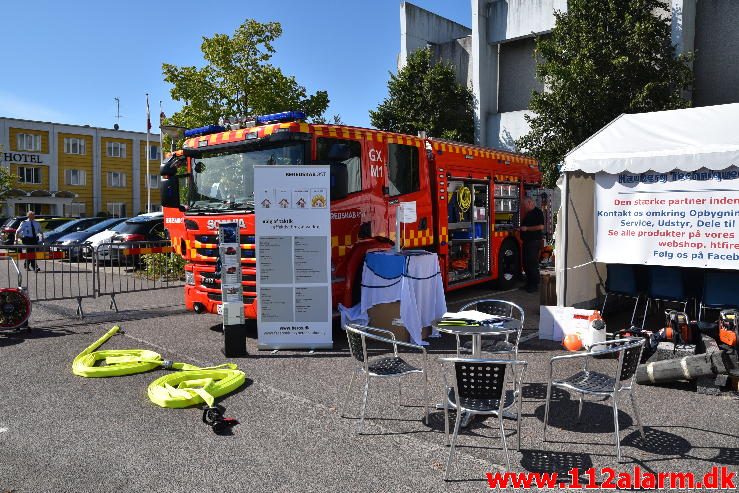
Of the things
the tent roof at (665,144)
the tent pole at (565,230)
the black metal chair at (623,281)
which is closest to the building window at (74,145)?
the tent pole at (565,230)

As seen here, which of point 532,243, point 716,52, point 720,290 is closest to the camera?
point 720,290

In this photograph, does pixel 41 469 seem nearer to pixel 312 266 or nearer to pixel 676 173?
pixel 312 266

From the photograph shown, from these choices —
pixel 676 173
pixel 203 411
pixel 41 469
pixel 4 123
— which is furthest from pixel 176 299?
pixel 4 123

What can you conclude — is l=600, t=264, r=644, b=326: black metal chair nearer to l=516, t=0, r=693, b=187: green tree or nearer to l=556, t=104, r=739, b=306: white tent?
l=556, t=104, r=739, b=306: white tent

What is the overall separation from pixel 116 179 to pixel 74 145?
4020 mm

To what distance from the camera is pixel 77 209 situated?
148ft

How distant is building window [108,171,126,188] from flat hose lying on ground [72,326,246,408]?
43.7 meters

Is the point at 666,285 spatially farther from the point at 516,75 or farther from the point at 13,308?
the point at 516,75

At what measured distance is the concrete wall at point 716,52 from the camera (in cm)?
1622

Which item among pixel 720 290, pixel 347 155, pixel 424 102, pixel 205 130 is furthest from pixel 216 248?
pixel 424 102

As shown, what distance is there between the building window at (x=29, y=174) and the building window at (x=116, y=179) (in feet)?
17.1

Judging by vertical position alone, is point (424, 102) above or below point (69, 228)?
above

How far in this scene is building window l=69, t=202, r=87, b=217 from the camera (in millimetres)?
44703

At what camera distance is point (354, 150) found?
770 centimetres
